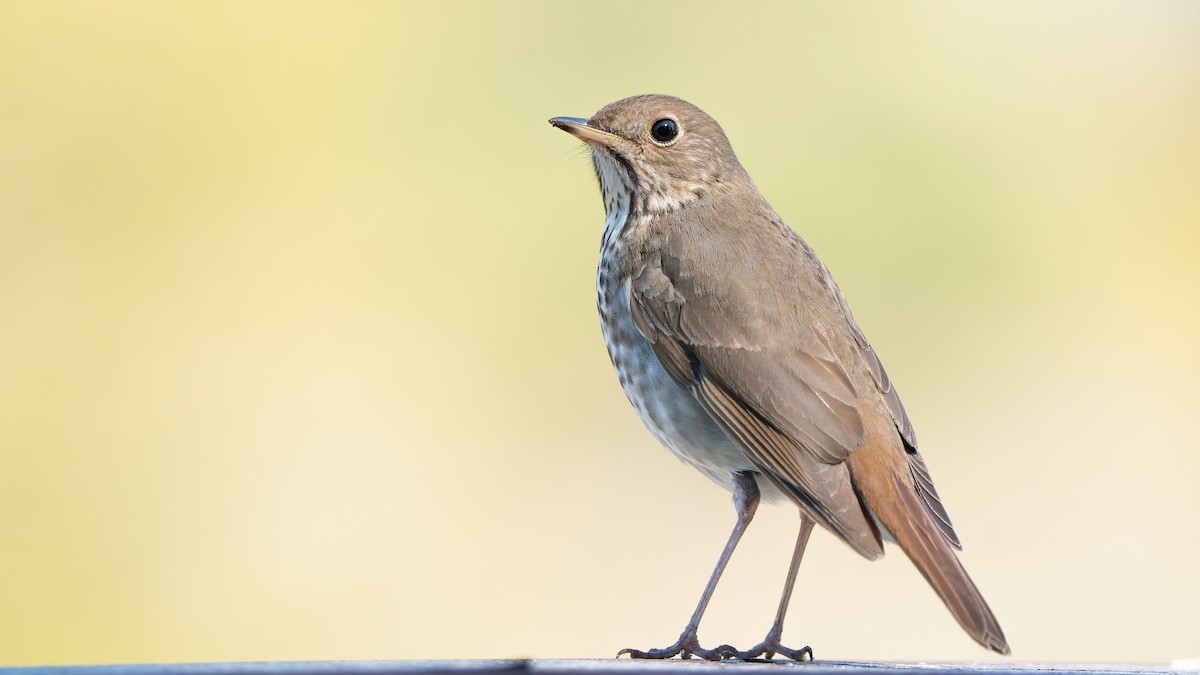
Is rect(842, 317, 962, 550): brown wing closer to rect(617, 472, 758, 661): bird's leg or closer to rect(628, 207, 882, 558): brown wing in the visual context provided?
rect(628, 207, 882, 558): brown wing

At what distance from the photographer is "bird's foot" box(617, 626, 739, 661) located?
418 cm

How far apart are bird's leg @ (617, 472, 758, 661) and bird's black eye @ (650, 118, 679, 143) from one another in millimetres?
1240

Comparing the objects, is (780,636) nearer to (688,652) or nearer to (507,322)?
(688,652)

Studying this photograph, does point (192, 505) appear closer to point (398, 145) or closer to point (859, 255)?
point (398, 145)

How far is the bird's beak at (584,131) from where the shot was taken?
4.91 m

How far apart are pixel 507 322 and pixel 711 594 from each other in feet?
15.0

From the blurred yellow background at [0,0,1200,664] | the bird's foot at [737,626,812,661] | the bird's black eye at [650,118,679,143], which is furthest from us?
the blurred yellow background at [0,0,1200,664]

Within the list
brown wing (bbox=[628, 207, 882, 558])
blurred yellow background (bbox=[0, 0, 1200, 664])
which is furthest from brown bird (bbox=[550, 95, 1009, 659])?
blurred yellow background (bbox=[0, 0, 1200, 664])

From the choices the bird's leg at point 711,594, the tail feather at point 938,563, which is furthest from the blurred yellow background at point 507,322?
the tail feather at point 938,563

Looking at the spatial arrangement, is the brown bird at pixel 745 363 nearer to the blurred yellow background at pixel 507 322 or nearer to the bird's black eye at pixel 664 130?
the bird's black eye at pixel 664 130

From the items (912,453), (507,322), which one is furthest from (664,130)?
(507,322)

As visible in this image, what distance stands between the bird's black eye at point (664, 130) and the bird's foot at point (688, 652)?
1.71m

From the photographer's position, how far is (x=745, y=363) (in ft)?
14.4

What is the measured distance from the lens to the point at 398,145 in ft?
30.5
